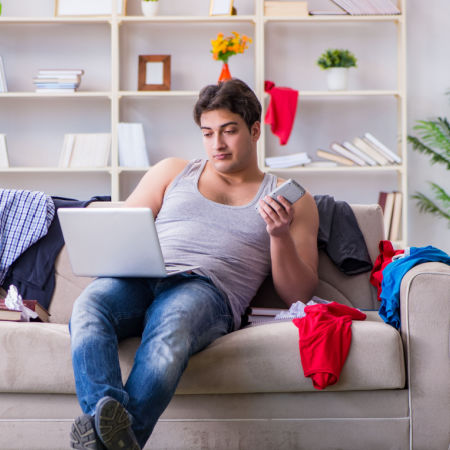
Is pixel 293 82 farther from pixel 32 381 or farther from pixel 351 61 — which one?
pixel 32 381

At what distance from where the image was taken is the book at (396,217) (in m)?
4.02

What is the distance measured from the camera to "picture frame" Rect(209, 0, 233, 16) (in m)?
4.01

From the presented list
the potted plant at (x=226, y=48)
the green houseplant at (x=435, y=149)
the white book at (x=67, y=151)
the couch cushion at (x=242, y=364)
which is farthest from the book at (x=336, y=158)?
the couch cushion at (x=242, y=364)

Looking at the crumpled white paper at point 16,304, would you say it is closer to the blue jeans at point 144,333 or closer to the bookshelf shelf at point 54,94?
the blue jeans at point 144,333

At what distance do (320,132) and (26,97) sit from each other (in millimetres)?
1776

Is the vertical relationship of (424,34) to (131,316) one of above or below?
above

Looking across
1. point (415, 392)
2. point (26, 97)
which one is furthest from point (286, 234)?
point (26, 97)

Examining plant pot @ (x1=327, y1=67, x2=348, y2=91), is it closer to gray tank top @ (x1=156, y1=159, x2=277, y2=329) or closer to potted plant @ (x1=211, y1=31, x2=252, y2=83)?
potted plant @ (x1=211, y1=31, x2=252, y2=83)

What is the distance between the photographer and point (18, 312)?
2.03m

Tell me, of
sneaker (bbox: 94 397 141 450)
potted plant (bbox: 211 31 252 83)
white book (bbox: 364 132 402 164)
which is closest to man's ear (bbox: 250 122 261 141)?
sneaker (bbox: 94 397 141 450)

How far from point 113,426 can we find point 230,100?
3.63 ft

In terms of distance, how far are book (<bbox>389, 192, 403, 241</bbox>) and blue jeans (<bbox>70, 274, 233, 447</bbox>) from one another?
2256 millimetres

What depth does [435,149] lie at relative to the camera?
4184 mm

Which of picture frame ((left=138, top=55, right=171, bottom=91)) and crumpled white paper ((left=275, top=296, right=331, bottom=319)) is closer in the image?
crumpled white paper ((left=275, top=296, right=331, bottom=319))
